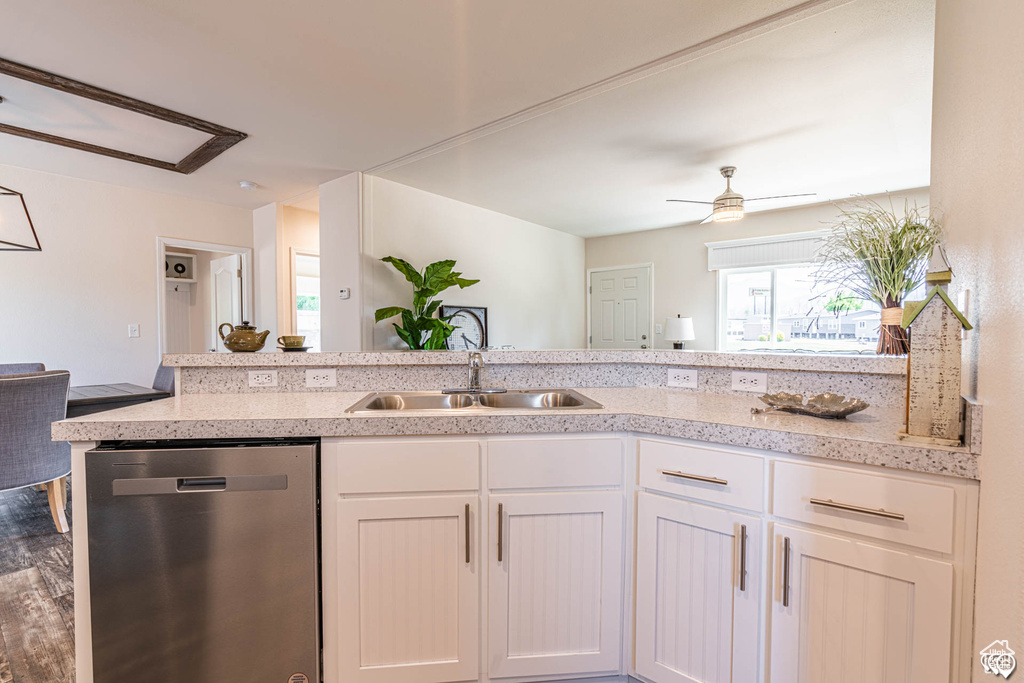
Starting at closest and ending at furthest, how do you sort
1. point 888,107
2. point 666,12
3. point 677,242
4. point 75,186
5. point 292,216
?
point 666,12 < point 888,107 < point 75,186 < point 292,216 < point 677,242

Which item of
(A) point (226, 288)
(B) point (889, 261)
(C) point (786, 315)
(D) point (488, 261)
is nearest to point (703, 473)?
(B) point (889, 261)

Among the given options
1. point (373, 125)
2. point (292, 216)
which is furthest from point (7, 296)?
point (373, 125)

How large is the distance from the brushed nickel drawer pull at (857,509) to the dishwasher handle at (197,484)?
1450mm

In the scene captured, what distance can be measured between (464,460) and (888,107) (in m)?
3.36

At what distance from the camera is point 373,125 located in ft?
9.41

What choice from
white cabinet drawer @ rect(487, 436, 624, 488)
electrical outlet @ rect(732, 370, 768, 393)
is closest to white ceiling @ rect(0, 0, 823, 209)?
electrical outlet @ rect(732, 370, 768, 393)

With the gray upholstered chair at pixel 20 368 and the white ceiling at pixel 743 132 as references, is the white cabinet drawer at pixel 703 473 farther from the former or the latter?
the gray upholstered chair at pixel 20 368

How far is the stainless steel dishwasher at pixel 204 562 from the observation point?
124 centimetres

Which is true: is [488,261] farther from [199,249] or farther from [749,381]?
[749,381]

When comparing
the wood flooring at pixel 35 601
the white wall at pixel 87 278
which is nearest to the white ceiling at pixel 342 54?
the white wall at pixel 87 278

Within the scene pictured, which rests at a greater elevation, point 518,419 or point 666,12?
point 666,12

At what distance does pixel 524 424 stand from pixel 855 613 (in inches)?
36.8

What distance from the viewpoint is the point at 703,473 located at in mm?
1253

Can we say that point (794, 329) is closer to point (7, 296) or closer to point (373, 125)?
point (373, 125)
